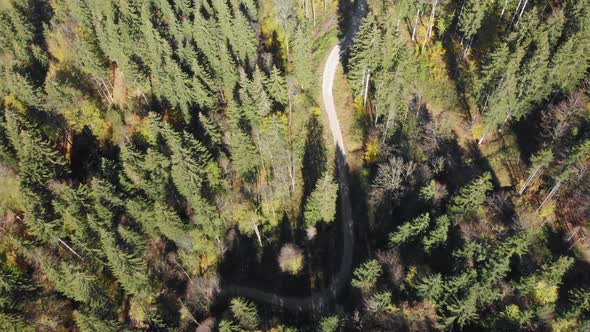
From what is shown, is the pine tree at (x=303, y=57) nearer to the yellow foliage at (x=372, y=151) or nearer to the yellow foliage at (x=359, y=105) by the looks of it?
the yellow foliage at (x=359, y=105)

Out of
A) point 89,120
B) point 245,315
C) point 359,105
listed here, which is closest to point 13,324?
point 245,315

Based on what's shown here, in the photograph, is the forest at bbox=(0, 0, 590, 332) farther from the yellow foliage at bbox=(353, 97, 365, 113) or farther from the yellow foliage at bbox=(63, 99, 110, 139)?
the yellow foliage at bbox=(63, 99, 110, 139)

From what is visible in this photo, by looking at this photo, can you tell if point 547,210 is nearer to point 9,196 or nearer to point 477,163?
point 477,163

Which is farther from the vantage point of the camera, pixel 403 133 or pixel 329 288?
pixel 403 133

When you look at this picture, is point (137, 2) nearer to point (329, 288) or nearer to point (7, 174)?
point (7, 174)

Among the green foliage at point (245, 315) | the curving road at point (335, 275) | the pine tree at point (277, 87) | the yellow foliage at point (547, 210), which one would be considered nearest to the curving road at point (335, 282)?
the curving road at point (335, 275)

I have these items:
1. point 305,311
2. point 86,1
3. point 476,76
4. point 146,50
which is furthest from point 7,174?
point 476,76
